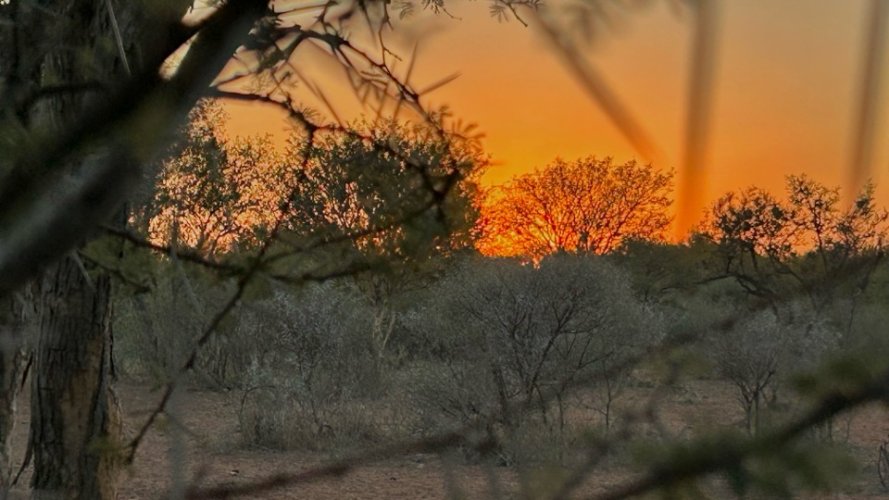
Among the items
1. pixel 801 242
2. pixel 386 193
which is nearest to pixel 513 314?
pixel 386 193

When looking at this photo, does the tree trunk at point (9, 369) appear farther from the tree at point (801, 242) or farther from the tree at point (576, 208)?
the tree at point (801, 242)

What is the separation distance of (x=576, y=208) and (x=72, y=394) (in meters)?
2.70

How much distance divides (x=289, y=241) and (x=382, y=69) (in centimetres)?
58

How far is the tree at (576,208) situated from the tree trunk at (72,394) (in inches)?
73.5

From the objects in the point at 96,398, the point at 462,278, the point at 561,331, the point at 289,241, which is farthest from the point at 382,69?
the point at 462,278

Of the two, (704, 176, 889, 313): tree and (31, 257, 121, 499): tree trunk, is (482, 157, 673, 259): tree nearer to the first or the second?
(704, 176, 889, 313): tree

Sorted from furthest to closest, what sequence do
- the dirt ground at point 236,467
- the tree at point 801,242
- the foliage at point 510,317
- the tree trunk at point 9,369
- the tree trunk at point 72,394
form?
the foliage at point 510,317, the dirt ground at point 236,467, the tree trunk at point 72,394, the tree trunk at point 9,369, the tree at point 801,242

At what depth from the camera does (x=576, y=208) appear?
2.28 meters

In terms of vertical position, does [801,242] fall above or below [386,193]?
below

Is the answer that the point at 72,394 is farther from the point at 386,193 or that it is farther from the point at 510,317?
the point at 510,317

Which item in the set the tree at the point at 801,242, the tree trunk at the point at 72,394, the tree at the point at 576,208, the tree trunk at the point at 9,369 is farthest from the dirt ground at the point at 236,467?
the tree at the point at 801,242

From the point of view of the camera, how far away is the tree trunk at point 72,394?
408cm

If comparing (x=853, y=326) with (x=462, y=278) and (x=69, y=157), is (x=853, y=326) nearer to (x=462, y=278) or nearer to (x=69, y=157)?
(x=69, y=157)

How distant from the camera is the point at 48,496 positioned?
13.2ft
